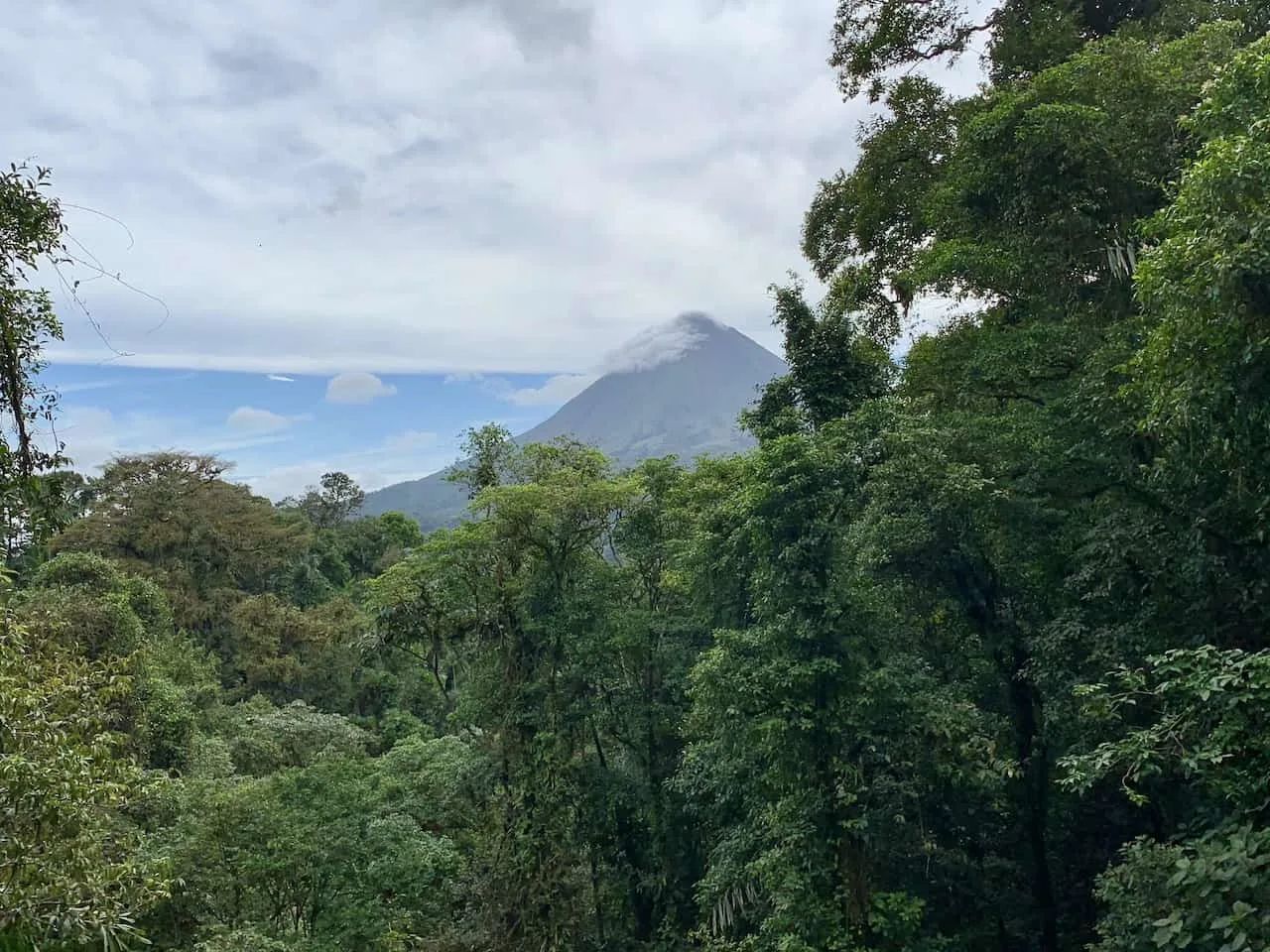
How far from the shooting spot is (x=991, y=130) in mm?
7637

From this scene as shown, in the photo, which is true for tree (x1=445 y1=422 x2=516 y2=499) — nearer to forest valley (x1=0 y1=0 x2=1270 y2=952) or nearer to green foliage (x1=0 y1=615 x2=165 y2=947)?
forest valley (x1=0 y1=0 x2=1270 y2=952)

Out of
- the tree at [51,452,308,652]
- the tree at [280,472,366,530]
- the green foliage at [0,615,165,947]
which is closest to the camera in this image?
the green foliage at [0,615,165,947]

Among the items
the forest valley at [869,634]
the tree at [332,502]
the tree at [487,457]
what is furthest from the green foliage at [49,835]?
the tree at [332,502]

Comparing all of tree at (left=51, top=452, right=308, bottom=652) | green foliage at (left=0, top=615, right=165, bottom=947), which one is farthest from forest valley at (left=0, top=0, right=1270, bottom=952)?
tree at (left=51, top=452, right=308, bottom=652)

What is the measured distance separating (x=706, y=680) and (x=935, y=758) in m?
2.16

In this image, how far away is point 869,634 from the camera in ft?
23.6

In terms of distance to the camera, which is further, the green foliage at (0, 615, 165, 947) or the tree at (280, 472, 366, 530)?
the tree at (280, 472, 366, 530)

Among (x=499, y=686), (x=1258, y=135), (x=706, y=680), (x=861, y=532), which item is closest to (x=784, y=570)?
(x=861, y=532)

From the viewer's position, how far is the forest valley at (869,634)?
4.09m

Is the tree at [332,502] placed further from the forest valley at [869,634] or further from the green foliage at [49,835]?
the green foliage at [49,835]

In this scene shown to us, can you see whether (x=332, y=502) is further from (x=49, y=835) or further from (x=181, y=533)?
(x=49, y=835)

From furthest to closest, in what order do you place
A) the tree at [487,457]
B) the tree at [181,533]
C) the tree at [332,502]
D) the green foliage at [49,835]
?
the tree at [332,502]
the tree at [181,533]
the tree at [487,457]
the green foliage at [49,835]

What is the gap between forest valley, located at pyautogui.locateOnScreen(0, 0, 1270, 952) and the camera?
4086 mm

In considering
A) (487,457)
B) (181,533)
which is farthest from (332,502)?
(487,457)
